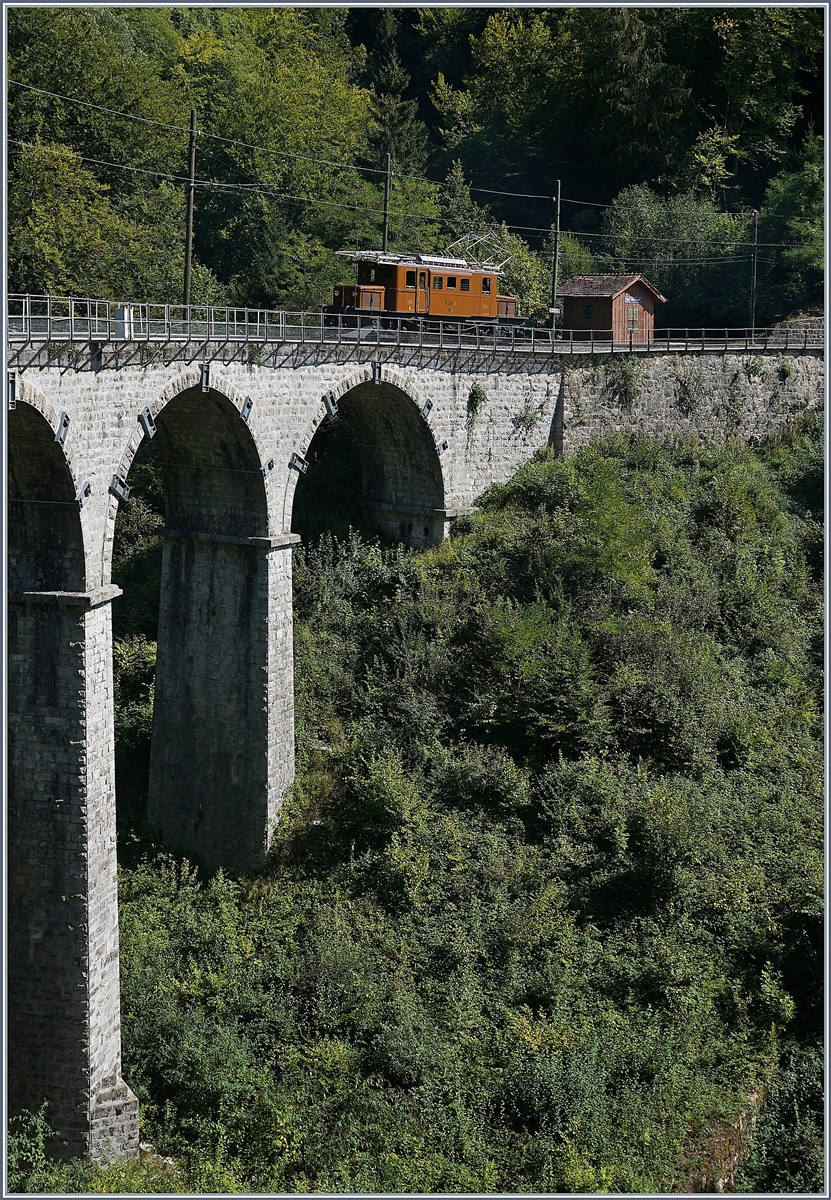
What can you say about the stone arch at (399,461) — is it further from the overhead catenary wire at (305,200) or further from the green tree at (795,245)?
the green tree at (795,245)

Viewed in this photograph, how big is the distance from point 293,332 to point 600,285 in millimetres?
15696

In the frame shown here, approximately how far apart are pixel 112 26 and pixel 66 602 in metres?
34.3

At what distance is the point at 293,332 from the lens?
29.0 m

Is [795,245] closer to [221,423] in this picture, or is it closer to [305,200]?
[305,200]

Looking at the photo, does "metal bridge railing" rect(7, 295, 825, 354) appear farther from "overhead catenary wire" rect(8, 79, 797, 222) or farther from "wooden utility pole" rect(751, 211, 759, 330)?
"overhead catenary wire" rect(8, 79, 797, 222)

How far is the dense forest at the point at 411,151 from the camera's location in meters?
39.3

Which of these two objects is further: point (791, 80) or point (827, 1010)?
point (791, 80)

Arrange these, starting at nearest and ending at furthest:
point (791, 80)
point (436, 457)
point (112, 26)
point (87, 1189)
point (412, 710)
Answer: point (87, 1189) → point (412, 710) → point (436, 457) → point (112, 26) → point (791, 80)

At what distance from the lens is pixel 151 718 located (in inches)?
1182

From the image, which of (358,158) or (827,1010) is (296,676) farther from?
(358,158)

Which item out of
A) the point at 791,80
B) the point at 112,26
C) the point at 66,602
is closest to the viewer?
the point at 66,602

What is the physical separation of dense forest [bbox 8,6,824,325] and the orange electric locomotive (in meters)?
7.48

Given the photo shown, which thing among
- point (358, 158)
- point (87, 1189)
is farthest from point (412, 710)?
point (358, 158)

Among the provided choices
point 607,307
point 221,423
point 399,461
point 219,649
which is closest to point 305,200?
point 607,307
